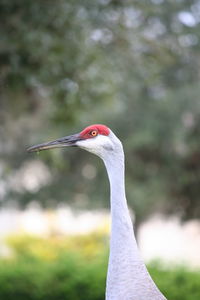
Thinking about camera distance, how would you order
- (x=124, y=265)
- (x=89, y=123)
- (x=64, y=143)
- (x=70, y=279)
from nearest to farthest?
(x=124, y=265)
(x=64, y=143)
(x=70, y=279)
(x=89, y=123)

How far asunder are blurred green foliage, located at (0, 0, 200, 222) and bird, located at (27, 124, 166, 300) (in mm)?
4626

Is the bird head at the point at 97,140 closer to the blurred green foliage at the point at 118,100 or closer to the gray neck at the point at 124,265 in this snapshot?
the gray neck at the point at 124,265

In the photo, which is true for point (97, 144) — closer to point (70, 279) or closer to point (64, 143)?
point (64, 143)

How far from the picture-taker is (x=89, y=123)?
14.9 meters

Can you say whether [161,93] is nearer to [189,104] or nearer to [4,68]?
[189,104]

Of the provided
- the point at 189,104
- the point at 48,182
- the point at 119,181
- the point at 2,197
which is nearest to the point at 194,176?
the point at 189,104

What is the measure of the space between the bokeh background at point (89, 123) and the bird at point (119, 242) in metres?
3.27

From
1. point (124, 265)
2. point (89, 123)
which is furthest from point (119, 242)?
point (89, 123)

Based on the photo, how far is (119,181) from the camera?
361 centimetres

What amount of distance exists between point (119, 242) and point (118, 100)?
9836 mm

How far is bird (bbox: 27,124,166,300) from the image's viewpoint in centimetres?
350

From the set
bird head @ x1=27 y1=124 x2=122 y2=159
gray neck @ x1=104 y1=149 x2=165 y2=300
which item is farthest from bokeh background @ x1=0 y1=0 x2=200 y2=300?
bird head @ x1=27 y1=124 x2=122 y2=159

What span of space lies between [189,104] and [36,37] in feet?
26.9

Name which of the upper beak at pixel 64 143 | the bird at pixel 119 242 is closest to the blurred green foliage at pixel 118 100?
the upper beak at pixel 64 143
